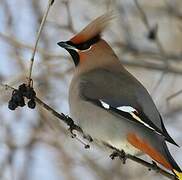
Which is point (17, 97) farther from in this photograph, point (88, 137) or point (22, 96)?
point (88, 137)

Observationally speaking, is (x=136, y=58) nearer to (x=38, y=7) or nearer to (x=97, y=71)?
(x=38, y=7)

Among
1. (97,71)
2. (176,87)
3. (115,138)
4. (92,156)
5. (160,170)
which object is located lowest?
(160,170)

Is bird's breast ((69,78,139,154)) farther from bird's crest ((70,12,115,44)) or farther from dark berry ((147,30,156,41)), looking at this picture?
dark berry ((147,30,156,41))

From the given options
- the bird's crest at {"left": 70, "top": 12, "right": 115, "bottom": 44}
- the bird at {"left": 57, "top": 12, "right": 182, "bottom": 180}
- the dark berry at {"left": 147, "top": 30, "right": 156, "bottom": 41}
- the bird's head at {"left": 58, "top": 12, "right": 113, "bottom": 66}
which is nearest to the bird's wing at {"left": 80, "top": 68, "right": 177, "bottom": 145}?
the bird at {"left": 57, "top": 12, "right": 182, "bottom": 180}

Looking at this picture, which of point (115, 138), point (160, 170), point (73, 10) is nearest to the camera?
point (160, 170)

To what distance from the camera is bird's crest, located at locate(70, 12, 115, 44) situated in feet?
13.5

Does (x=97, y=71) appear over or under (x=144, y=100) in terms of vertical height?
over

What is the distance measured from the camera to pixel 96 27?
414 cm

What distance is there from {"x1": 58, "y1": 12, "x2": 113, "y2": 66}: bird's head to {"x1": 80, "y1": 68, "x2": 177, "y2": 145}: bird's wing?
0.46 feet

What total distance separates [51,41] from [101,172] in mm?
1015

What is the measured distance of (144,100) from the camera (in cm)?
404

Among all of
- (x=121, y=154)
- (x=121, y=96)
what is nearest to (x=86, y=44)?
(x=121, y=96)

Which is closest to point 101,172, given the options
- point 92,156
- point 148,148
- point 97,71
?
point 92,156

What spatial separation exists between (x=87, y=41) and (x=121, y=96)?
40 centimetres
